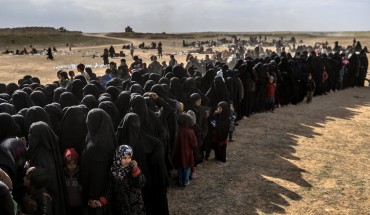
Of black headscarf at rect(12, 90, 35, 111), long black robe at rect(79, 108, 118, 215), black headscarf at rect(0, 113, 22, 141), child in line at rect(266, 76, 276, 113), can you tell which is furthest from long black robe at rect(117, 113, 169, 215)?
child in line at rect(266, 76, 276, 113)

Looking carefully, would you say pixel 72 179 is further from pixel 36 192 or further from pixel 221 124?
pixel 221 124

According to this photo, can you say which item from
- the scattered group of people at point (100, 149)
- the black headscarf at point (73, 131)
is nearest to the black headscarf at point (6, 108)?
the scattered group of people at point (100, 149)

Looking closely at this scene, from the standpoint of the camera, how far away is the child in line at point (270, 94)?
12.0 m

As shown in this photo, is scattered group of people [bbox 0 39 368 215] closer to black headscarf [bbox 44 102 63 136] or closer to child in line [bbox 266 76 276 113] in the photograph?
black headscarf [bbox 44 102 63 136]

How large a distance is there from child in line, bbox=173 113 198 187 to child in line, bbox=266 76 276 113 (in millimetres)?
6204

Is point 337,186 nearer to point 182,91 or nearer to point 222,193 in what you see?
point 222,193

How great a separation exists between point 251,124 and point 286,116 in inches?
69.8

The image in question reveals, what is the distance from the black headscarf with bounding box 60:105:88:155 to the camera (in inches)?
183

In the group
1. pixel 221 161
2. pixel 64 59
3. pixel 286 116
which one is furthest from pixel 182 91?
pixel 64 59

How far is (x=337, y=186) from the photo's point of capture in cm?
673

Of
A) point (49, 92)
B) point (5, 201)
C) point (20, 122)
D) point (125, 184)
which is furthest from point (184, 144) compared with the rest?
point (5, 201)

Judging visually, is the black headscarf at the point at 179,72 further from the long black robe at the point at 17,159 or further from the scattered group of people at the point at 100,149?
the long black robe at the point at 17,159

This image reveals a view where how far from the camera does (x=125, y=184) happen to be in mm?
4180

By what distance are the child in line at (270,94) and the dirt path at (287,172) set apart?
2.54 ft
